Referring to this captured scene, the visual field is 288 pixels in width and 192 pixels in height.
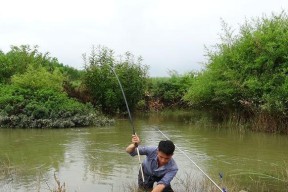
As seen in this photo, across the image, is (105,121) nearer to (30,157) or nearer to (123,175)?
(30,157)

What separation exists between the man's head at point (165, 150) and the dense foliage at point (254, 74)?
37.2 ft

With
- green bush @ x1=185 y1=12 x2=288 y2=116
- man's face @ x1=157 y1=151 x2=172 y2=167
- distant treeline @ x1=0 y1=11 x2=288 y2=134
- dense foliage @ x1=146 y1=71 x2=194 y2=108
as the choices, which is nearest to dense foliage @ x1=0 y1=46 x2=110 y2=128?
distant treeline @ x1=0 y1=11 x2=288 y2=134

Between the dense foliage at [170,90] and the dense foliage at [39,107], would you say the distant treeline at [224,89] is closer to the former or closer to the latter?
the dense foliage at [39,107]

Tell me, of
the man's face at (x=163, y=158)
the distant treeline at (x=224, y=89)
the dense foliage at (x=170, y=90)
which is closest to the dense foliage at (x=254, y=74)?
the distant treeline at (x=224, y=89)

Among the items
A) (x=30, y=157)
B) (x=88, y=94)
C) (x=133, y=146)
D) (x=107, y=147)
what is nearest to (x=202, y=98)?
(x=88, y=94)

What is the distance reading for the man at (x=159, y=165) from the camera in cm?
561

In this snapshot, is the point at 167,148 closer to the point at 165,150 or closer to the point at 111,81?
the point at 165,150

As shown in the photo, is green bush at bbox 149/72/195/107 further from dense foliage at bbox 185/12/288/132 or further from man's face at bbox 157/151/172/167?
man's face at bbox 157/151/172/167

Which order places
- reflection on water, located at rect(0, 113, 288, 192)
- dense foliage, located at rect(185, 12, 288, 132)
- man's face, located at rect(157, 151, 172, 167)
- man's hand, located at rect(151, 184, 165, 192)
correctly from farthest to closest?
1. dense foliage, located at rect(185, 12, 288, 132)
2. reflection on water, located at rect(0, 113, 288, 192)
3. man's face, located at rect(157, 151, 172, 167)
4. man's hand, located at rect(151, 184, 165, 192)

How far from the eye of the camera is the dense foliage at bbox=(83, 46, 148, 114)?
76.2 feet

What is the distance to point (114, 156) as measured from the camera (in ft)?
39.1

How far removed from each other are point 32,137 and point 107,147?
135 inches

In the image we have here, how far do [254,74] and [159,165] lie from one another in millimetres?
13037

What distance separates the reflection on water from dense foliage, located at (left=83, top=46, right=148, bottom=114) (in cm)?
496
